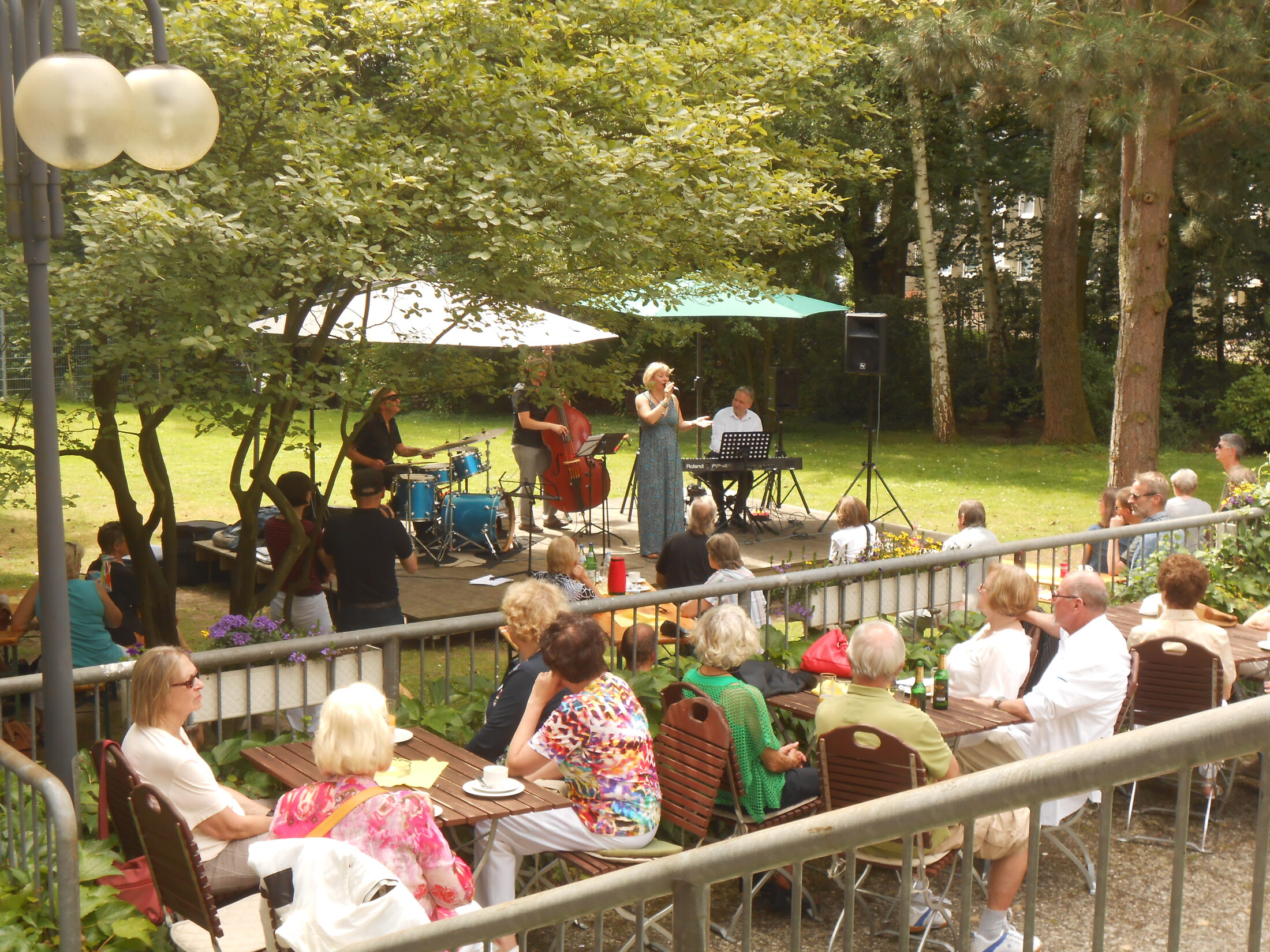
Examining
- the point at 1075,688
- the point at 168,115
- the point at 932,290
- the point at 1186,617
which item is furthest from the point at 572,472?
the point at 932,290

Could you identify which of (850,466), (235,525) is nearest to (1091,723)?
(235,525)

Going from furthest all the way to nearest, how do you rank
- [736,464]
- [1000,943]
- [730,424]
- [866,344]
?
1. [730,424]
2. [866,344]
3. [736,464]
4. [1000,943]

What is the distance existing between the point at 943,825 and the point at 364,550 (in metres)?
5.73

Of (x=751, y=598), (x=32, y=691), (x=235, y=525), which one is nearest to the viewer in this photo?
(x=32, y=691)

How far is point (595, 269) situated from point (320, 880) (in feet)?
16.4

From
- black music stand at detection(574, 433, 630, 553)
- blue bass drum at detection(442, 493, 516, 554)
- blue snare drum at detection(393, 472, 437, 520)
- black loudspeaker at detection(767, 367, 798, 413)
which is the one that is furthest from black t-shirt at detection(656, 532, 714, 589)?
black loudspeaker at detection(767, 367, 798, 413)

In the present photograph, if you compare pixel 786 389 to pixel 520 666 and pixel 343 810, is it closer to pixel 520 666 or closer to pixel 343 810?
pixel 520 666

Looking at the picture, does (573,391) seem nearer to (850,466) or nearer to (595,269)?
(595,269)

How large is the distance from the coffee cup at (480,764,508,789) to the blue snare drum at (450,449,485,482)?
27.1 feet

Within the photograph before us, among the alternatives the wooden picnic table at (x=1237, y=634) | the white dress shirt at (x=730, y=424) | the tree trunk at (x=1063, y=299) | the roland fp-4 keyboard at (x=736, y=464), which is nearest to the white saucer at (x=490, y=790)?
the wooden picnic table at (x=1237, y=634)

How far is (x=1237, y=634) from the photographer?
684 cm

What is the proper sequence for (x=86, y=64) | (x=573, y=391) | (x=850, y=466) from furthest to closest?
1. (x=850, y=466)
2. (x=573, y=391)
3. (x=86, y=64)

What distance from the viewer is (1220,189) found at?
18.9 metres

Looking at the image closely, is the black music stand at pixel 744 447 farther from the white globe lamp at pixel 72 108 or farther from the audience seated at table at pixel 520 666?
the white globe lamp at pixel 72 108
